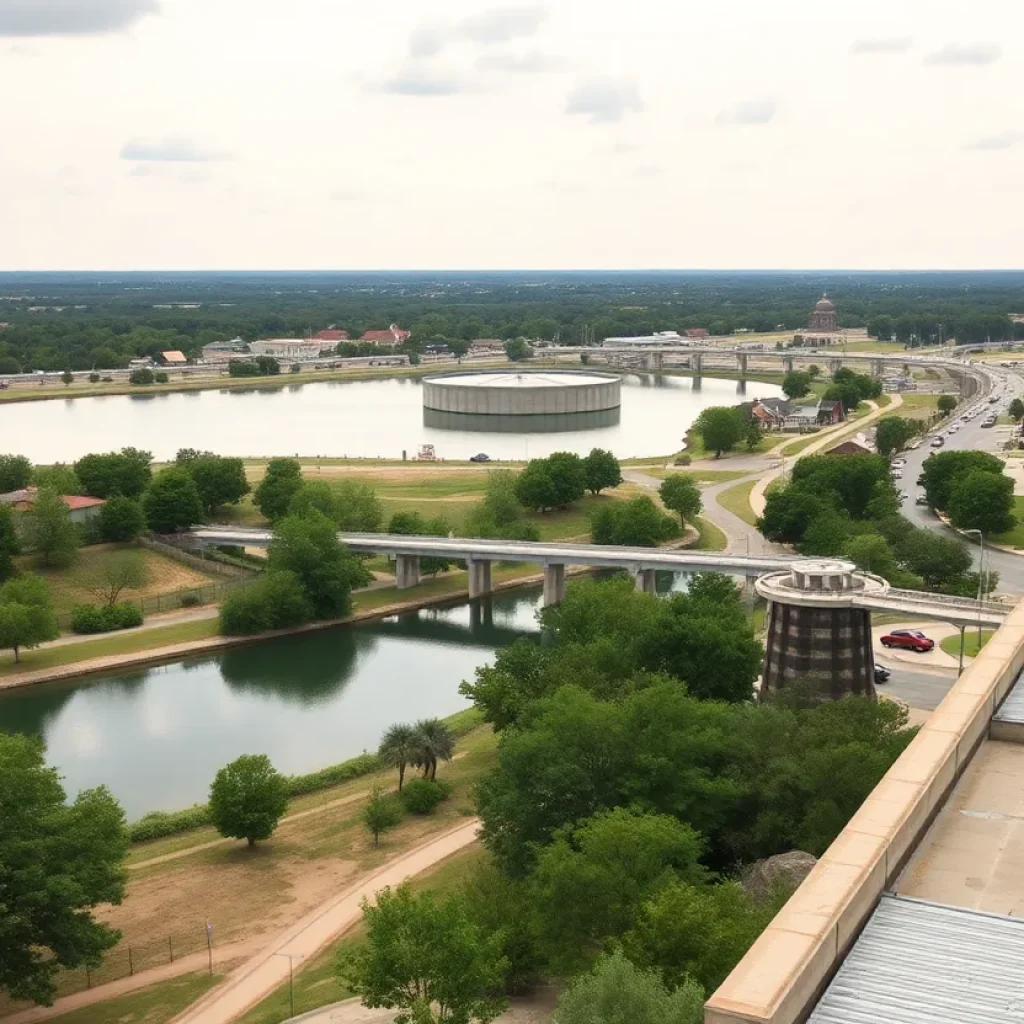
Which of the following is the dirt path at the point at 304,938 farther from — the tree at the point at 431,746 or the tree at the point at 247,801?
the tree at the point at 247,801

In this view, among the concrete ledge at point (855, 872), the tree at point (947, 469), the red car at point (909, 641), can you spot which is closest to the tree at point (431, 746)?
the red car at point (909, 641)

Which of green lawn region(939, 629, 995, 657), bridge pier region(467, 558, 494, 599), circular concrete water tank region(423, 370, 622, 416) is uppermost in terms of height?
circular concrete water tank region(423, 370, 622, 416)

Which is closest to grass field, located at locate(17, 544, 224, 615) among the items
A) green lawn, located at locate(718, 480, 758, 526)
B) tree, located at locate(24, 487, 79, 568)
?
tree, located at locate(24, 487, 79, 568)

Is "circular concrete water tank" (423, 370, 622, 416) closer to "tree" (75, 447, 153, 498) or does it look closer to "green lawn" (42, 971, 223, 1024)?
"tree" (75, 447, 153, 498)

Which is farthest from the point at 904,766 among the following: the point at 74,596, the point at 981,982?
the point at 74,596

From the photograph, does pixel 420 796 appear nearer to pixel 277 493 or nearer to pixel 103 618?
pixel 103 618

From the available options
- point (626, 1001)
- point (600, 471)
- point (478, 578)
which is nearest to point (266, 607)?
point (478, 578)
